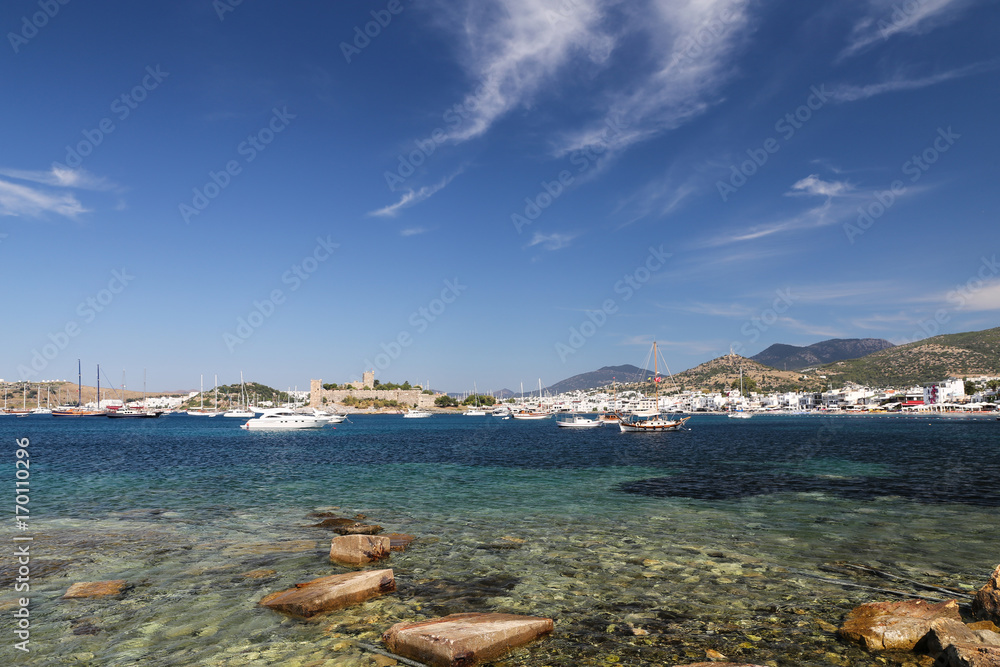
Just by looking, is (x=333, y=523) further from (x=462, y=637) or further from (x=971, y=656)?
(x=971, y=656)

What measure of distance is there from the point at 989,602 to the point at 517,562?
916 cm

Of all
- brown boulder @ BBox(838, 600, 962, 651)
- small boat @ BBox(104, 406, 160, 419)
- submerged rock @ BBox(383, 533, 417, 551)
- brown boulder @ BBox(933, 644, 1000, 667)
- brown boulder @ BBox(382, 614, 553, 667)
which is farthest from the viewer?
small boat @ BBox(104, 406, 160, 419)

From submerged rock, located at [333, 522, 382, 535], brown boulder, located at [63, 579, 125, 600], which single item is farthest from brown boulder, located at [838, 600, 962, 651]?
brown boulder, located at [63, 579, 125, 600]

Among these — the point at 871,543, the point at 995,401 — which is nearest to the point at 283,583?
the point at 871,543

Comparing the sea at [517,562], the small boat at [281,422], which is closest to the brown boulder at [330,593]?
the sea at [517,562]

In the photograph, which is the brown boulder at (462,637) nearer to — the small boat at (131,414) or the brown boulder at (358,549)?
the brown boulder at (358,549)

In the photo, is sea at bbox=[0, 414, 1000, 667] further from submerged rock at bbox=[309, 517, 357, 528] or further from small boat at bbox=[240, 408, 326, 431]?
small boat at bbox=[240, 408, 326, 431]

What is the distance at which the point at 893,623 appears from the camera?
28.6ft

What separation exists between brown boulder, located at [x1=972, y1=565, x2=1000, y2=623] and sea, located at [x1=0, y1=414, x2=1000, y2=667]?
1.57m

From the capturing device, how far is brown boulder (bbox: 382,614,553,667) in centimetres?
797

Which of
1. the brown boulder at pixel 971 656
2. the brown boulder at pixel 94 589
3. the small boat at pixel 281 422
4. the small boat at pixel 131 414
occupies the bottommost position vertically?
the small boat at pixel 281 422

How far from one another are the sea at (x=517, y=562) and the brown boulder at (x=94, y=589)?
0.72 feet

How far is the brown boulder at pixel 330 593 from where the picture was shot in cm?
1021

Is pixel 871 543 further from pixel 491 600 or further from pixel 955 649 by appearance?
pixel 491 600
